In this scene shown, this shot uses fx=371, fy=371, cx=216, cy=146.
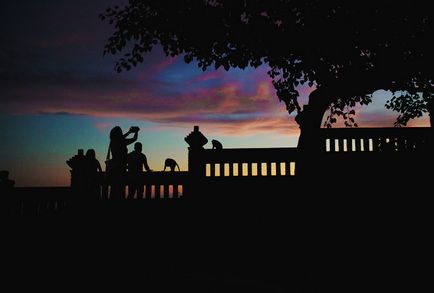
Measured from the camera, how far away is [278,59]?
11664 millimetres

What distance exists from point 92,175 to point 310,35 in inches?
277

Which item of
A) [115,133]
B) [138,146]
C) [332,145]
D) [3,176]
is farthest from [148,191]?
[332,145]

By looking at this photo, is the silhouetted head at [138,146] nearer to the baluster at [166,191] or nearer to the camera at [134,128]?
the camera at [134,128]

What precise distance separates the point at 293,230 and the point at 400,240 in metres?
2.13

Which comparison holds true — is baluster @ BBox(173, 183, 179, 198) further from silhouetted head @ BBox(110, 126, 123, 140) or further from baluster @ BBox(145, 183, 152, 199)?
silhouetted head @ BBox(110, 126, 123, 140)

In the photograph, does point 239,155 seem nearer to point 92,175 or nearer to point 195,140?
point 195,140

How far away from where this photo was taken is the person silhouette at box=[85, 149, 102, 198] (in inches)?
343

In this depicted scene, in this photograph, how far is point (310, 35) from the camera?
10.6 m

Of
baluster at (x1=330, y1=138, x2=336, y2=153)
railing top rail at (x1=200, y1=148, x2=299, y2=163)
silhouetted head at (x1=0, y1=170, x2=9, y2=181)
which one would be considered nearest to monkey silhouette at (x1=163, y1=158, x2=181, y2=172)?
railing top rail at (x1=200, y1=148, x2=299, y2=163)

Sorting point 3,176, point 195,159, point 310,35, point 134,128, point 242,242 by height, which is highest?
point 310,35

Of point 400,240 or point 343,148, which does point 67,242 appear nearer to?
point 400,240

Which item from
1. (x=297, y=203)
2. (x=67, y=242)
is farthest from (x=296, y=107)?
(x=67, y=242)

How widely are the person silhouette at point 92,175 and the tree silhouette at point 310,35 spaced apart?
4.34 m

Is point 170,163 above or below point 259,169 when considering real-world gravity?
above
